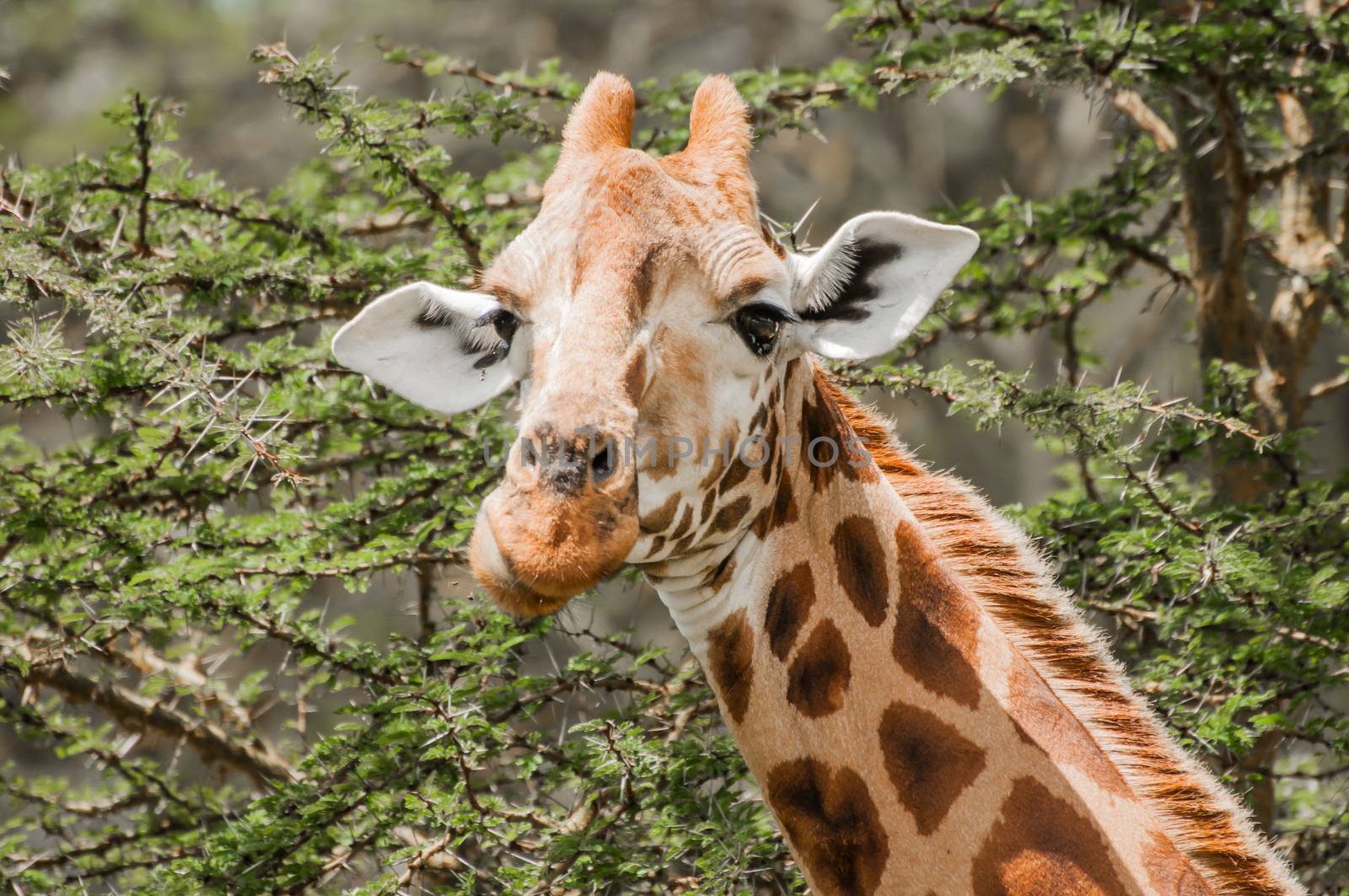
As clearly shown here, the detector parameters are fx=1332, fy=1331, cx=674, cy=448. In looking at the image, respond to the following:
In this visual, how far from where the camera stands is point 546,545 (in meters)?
2.70

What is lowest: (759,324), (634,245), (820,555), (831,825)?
(831,825)

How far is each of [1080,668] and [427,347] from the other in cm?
192

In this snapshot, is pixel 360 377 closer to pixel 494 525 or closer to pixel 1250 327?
pixel 494 525

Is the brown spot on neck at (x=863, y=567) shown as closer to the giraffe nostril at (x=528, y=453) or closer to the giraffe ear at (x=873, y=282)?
the giraffe ear at (x=873, y=282)

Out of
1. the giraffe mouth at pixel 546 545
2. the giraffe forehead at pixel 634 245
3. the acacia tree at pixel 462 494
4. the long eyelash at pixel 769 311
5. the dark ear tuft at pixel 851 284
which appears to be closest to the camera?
the giraffe mouth at pixel 546 545

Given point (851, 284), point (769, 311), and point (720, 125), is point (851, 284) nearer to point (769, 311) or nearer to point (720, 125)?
point (769, 311)

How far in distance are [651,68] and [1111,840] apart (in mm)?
16175

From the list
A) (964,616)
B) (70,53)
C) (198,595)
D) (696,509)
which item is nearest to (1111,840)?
(964,616)

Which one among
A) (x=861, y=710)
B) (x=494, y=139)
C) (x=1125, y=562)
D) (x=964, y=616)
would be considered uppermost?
(x=494, y=139)

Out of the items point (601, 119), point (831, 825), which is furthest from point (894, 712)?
point (601, 119)

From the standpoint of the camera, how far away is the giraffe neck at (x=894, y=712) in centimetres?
317

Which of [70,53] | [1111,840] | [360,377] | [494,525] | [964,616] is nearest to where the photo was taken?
[494,525]

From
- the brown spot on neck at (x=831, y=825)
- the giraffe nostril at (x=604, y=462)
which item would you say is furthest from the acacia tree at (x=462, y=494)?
the giraffe nostril at (x=604, y=462)

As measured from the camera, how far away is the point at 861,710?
3.31 metres
